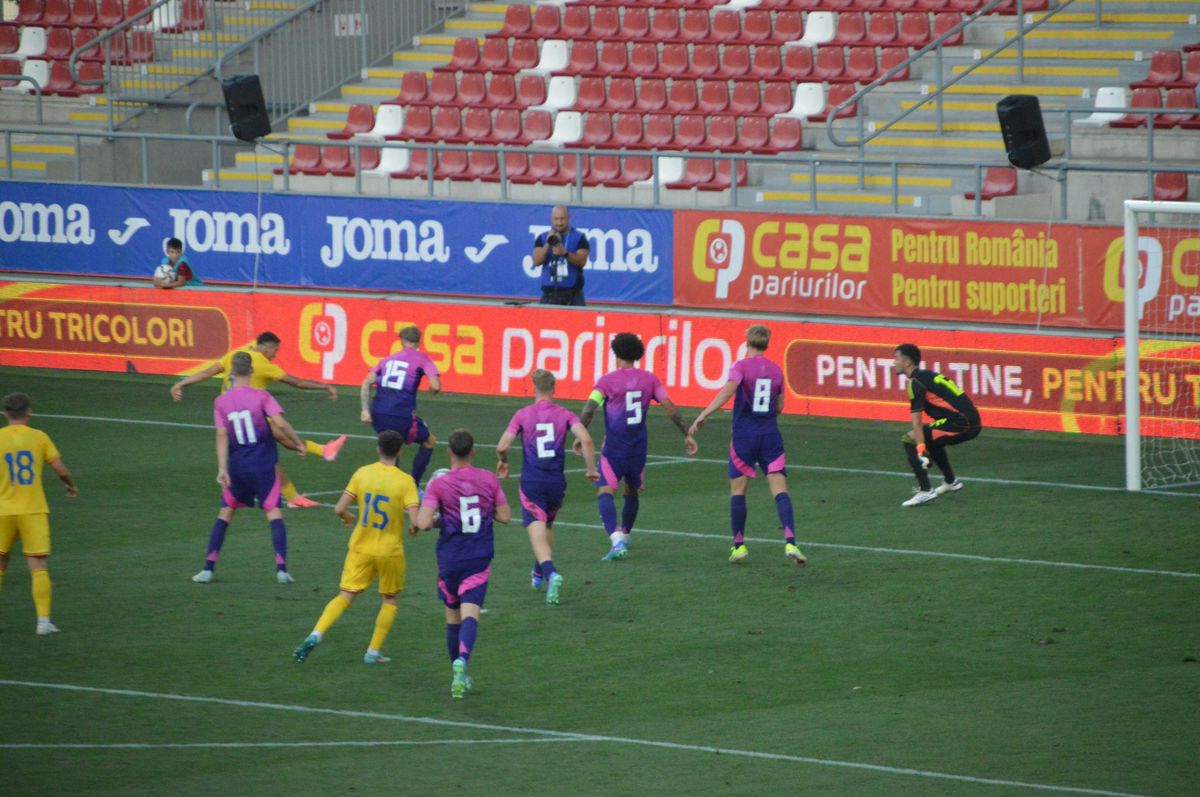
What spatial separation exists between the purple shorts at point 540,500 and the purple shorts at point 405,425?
3973mm

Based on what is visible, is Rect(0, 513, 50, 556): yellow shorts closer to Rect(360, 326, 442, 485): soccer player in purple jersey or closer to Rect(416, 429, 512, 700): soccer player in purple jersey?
Rect(416, 429, 512, 700): soccer player in purple jersey

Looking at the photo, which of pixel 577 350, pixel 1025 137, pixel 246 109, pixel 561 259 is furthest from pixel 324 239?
pixel 1025 137

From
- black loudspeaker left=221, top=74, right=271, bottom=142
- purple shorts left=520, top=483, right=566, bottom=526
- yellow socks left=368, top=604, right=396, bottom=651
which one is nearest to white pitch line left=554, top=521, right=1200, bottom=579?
purple shorts left=520, top=483, right=566, bottom=526

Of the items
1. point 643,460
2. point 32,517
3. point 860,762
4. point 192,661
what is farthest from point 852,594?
point 32,517

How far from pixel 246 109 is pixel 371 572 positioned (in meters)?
16.2

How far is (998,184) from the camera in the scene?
2625 centimetres

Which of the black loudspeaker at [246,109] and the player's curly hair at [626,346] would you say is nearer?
the player's curly hair at [626,346]

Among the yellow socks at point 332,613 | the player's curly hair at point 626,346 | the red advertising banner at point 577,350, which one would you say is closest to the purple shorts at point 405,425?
the player's curly hair at point 626,346

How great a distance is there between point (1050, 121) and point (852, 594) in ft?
45.1

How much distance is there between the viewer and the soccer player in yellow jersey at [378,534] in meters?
12.6

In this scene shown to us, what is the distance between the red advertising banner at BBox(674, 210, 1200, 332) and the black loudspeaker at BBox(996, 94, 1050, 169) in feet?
5.52

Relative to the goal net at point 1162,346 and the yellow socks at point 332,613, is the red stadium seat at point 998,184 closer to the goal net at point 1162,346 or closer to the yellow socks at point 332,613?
the goal net at point 1162,346

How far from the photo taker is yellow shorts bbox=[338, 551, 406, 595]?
12.7 meters

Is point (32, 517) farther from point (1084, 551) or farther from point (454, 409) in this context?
point (454, 409)
